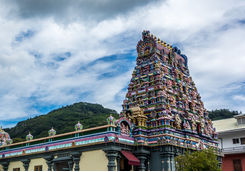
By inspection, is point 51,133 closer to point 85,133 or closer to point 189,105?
point 85,133

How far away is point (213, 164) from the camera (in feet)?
84.1

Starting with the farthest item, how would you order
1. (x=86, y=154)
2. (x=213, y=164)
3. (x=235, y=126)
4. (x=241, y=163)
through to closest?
(x=235, y=126), (x=241, y=163), (x=86, y=154), (x=213, y=164)

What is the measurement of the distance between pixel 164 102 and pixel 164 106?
1.58ft

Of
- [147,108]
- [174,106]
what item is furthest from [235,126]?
[147,108]

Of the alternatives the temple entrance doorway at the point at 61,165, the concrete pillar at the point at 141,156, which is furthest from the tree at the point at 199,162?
the temple entrance doorway at the point at 61,165

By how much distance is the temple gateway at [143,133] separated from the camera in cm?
2806

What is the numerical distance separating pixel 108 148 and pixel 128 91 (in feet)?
34.8

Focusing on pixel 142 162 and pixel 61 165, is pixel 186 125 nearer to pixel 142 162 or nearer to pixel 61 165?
pixel 142 162

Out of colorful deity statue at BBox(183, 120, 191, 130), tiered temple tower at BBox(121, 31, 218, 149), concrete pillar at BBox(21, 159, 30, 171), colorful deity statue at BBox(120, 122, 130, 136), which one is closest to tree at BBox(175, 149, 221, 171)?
tiered temple tower at BBox(121, 31, 218, 149)

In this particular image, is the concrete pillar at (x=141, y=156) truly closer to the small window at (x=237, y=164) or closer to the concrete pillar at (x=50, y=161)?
the concrete pillar at (x=50, y=161)

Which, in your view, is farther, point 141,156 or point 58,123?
point 58,123

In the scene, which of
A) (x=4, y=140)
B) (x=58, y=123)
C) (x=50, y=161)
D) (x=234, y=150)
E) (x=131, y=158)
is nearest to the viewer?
(x=131, y=158)

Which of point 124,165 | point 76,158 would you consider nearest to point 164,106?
point 124,165

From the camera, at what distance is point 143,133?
30656 millimetres
